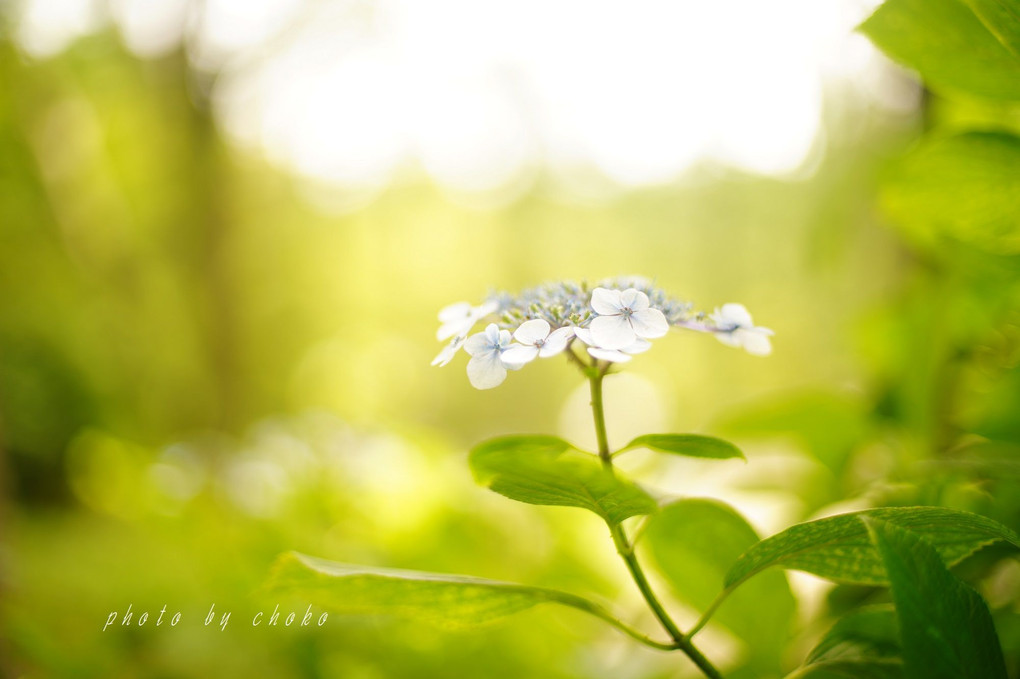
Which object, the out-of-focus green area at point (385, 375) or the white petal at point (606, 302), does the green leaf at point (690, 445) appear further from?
the out-of-focus green area at point (385, 375)

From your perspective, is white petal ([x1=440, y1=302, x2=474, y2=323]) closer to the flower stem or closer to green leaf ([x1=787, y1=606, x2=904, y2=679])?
the flower stem

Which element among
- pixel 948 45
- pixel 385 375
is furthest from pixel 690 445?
pixel 385 375

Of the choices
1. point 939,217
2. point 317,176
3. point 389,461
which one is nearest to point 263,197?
point 317,176

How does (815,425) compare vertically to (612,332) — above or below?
below

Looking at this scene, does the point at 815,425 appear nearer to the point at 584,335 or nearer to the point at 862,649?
the point at 862,649

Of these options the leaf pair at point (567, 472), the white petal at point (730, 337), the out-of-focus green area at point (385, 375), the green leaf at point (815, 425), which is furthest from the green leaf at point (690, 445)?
the green leaf at point (815, 425)

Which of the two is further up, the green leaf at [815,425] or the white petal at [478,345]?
the white petal at [478,345]

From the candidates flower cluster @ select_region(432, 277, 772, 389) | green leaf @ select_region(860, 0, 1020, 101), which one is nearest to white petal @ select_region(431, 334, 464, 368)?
flower cluster @ select_region(432, 277, 772, 389)
